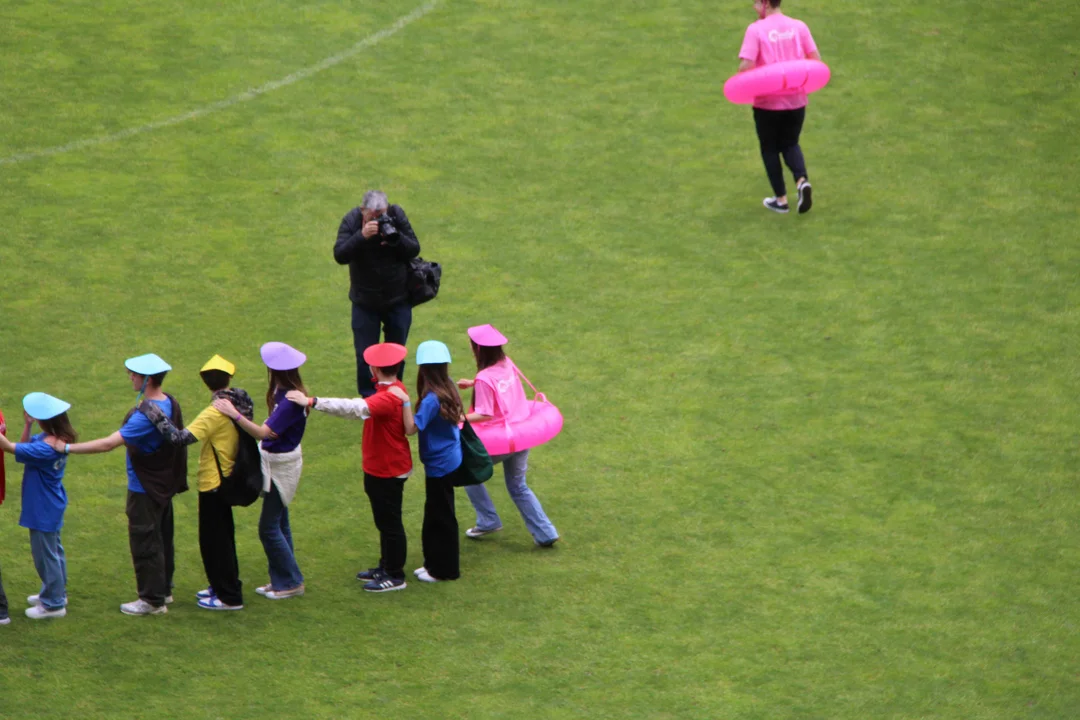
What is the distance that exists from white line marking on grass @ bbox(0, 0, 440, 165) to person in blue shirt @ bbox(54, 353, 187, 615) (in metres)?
6.42

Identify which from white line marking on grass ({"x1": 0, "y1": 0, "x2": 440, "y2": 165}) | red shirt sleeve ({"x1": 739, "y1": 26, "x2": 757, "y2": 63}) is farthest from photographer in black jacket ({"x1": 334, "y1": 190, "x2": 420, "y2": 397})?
white line marking on grass ({"x1": 0, "y1": 0, "x2": 440, "y2": 165})

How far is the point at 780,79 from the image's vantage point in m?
11.8

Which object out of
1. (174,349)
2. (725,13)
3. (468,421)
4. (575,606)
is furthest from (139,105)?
(575,606)

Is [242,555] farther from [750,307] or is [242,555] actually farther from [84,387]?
[750,307]

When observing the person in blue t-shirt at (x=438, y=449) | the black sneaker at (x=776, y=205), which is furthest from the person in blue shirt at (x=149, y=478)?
the black sneaker at (x=776, y=205)

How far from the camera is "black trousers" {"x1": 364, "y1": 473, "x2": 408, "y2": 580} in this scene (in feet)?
27.0

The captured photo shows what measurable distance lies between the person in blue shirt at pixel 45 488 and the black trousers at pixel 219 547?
785 millimetres

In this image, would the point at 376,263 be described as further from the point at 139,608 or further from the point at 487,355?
the point at 139,608

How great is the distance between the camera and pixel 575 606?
8.22 m

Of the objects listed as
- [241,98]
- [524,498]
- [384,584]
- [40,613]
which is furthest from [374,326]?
[241,98]

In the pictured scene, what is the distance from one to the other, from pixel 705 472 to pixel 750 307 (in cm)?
235

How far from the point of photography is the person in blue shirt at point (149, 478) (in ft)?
25.4

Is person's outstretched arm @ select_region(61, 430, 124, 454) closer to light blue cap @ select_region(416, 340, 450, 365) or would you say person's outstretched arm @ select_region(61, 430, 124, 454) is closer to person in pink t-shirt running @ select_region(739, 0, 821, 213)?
light blue cap @ select_region(416, 340, 450, 365)

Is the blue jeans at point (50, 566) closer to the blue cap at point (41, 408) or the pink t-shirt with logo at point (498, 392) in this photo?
the blue cap at point (41, 408)
